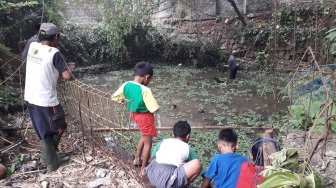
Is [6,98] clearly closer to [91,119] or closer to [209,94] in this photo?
[91,119]

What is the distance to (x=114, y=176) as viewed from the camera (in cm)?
362

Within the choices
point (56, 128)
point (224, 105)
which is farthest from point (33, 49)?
point (224, 105)

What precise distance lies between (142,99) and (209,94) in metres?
5.76

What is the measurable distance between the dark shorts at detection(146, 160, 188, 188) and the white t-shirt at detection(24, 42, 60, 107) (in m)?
1.24

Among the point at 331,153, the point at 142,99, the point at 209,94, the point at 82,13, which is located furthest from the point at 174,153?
the point at 82,13

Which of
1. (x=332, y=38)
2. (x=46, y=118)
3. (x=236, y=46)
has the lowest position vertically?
(x=46, y=118)

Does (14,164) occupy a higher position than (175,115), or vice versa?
(14,164)

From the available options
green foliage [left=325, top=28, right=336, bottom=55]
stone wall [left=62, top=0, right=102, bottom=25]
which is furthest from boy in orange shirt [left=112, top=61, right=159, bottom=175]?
stone wall [left=62, top=0, right=102, bottom=25]

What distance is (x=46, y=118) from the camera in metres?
3.62

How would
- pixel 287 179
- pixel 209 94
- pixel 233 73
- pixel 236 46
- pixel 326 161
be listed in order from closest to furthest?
pixel 287 179 → pixel 326 161 → pixel 209 94 → pixel 233 73 → pixel 236 46

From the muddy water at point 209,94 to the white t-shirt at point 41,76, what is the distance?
3.52 metres

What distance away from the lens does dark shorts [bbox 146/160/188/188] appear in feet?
10.8

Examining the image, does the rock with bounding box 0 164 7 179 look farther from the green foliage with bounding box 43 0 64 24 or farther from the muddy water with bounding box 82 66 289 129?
the green foliage with bounding box 43 0 64 24

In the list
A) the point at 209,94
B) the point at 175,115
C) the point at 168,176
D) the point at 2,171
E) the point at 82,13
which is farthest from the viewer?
the point at 82,13
